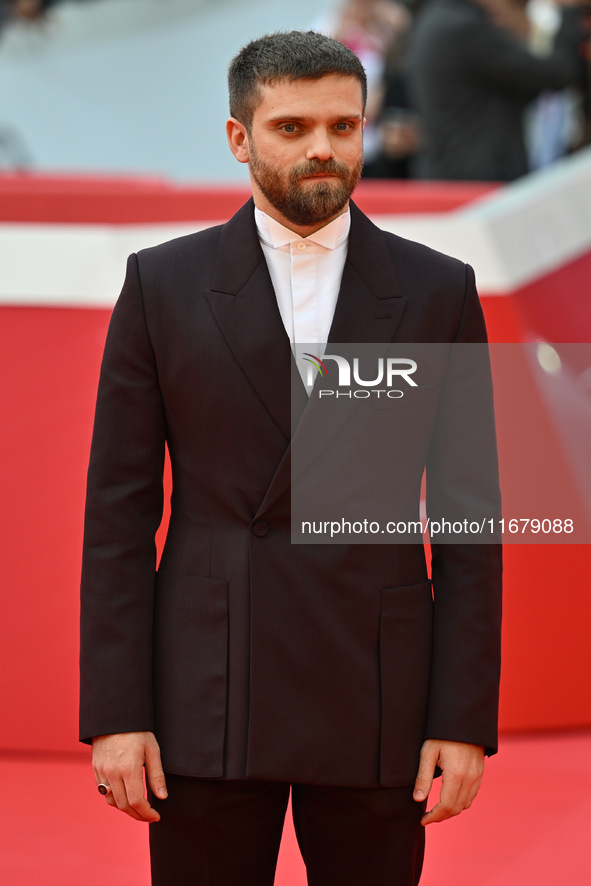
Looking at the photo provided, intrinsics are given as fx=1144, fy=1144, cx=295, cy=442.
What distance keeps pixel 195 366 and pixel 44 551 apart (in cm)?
129

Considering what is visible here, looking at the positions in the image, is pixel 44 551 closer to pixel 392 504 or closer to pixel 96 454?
pixel 96 454

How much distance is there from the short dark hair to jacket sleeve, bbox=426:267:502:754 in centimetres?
35

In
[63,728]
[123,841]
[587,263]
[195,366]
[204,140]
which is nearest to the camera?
[195,366]

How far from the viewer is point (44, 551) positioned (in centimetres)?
272

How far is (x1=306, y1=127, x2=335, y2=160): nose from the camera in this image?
1.51m

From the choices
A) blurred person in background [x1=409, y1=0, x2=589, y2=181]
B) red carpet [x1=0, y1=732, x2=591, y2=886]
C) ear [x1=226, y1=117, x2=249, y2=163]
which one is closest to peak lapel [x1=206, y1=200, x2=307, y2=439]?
ear [x1=226, y1=117, x2=249, y2=163]

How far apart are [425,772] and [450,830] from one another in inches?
37.8

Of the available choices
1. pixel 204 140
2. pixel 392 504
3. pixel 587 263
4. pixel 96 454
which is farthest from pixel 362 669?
pixel 204 140

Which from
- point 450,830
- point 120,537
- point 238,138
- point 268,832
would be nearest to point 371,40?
point 450,830

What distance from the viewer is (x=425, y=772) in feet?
5.27

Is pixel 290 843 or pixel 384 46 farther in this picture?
pixel 384 46

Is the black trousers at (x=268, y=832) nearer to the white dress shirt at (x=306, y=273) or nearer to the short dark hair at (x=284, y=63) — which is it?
the white dress shirt at (x=306, y=273)

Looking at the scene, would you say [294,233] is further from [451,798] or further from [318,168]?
[451,798]

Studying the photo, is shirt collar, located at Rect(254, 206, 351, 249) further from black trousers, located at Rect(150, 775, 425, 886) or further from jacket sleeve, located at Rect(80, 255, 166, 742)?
black trousers, located at Rect(150, 775, 425, 886)
